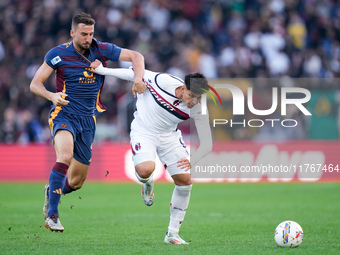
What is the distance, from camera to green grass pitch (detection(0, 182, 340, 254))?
325 inches

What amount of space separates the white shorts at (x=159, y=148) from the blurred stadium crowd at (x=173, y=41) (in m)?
10.1

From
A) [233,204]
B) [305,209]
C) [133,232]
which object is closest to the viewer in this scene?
[133,232]

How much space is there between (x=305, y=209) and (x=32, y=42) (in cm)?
1241

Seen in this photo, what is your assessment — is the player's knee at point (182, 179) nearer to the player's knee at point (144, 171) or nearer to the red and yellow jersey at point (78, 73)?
the player's knee at point (144, 171)

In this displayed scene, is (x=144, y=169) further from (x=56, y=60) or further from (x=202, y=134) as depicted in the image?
(x=56, y=60)

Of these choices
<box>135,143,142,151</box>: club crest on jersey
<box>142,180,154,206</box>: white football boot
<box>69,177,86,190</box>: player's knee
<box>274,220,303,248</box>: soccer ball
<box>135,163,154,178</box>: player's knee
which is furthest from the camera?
<box>69,177,86,190</box>: player's knee

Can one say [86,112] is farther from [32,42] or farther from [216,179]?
[32,42]

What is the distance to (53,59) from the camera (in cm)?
881

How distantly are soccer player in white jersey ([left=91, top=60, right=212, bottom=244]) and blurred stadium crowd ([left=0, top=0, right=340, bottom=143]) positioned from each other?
10.1 meters

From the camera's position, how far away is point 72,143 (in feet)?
28.8

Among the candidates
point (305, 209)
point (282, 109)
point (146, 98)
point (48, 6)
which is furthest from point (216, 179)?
point (146, 98)

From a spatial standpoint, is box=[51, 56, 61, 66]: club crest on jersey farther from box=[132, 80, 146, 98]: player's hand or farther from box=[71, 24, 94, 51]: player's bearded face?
box=[132, 80, 146, 98]: player's hand

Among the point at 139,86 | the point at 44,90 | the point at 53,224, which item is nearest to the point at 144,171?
the point at 139,86

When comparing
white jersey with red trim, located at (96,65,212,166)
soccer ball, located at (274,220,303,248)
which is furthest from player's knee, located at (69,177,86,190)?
soccer ball, located at (274,220,303,248)
